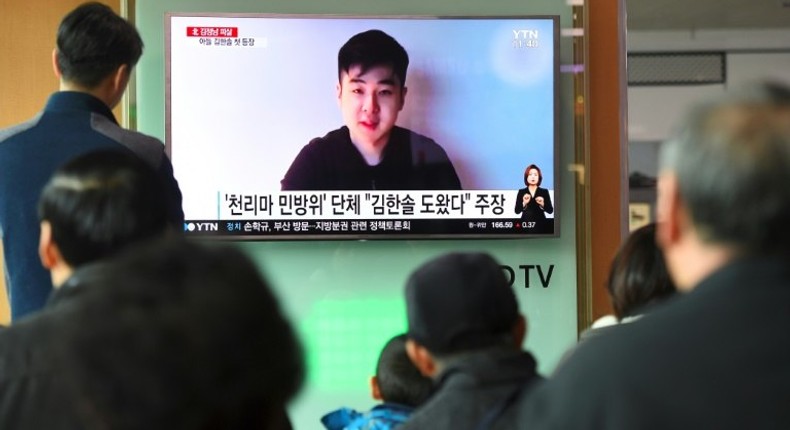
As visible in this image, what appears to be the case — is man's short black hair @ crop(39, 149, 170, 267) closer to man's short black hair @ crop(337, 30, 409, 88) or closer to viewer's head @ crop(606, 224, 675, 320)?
viewer's head @ crop(606, 224, 675, 320)

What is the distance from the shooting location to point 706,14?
930 centimetres

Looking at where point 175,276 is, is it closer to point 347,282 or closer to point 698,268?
point 698,268

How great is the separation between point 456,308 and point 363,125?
2.10 metres

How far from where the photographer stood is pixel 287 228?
3736 mm

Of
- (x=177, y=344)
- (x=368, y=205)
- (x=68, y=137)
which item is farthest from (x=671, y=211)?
(x=368, y=205)

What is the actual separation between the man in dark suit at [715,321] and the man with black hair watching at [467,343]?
19.3 inches

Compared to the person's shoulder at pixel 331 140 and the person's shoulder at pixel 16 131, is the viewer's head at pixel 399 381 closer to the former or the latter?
the person's shoulder at pixel 16 131

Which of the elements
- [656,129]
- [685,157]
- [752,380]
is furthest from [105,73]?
[656,129]

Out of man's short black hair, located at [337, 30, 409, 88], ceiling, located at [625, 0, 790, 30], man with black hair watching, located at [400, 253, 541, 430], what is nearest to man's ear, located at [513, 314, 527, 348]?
man with black hair watching, located at [400, 253, 541, 430]

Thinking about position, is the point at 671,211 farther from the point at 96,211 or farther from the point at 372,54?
the point at 372,54

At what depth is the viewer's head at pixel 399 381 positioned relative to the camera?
2.09 meters

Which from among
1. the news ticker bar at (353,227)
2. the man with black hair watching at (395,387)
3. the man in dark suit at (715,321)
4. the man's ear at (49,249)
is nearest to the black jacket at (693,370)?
the man in dark suit at (715,321)

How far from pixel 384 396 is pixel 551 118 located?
6.12 feet

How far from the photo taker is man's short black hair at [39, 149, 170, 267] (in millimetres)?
1519
